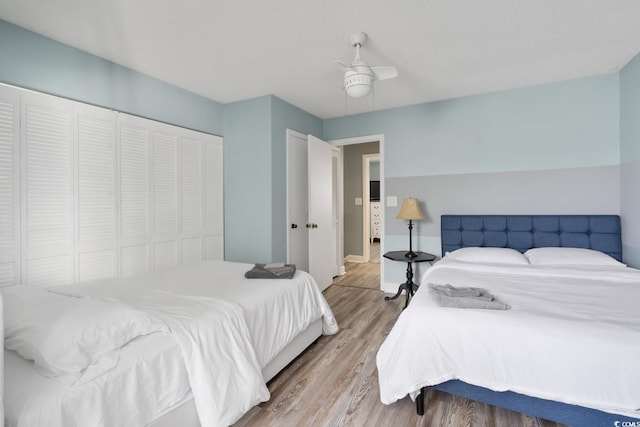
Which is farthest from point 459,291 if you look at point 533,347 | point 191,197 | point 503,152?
point 191,197

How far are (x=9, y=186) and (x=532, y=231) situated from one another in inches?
178

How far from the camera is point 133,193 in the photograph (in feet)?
9.02

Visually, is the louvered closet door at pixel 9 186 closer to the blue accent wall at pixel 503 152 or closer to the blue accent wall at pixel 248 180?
the blue accent wall at pixel 248 180

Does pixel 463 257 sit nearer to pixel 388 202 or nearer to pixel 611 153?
pixel 388 202

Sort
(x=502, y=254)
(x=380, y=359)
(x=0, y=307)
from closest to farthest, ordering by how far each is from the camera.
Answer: (x=0, y=307) < (x=380, y=359) < (x=502, y=254)

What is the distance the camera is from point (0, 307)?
3.02ft

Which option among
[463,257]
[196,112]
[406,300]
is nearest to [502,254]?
[463,257]

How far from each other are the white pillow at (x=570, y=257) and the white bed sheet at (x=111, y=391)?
9.59 ft

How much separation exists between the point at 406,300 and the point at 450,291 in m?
1.81

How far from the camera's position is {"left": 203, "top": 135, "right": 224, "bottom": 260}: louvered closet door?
11.4 ft

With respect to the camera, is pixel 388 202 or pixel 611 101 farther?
pixel 388 202

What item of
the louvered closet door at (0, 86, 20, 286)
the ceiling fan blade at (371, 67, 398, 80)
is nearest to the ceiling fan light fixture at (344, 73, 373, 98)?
the ceiling fan blade at (371, 67, 398, 80)

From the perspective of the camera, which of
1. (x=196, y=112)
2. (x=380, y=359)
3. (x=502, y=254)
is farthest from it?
(x=196, y=112)

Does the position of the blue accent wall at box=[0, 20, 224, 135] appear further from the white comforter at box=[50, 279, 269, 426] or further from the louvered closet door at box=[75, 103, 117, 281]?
the white comforter at box=[50, 279, 269, 426]
